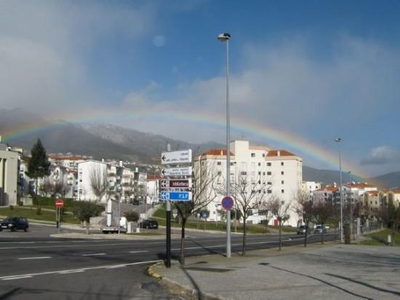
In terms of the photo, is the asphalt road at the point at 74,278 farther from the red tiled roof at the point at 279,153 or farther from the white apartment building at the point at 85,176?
the white apartment building at the point at 85,176

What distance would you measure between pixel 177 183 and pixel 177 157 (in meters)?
0.94

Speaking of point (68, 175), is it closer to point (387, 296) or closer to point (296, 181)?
point (296, 181)

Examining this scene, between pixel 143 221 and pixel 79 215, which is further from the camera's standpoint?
pixel 143 221

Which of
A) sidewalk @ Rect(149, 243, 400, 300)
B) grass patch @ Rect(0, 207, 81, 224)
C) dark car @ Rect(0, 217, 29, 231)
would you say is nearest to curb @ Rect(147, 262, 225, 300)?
sidewalk @ Rect(149, 243, 400, 300)

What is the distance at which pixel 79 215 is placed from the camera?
50.6m

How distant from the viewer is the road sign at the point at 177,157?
17.9m

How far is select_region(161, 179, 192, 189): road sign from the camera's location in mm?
17906

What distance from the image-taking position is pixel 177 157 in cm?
1831

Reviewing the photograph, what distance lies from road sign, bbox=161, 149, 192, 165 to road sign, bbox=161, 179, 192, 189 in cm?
66

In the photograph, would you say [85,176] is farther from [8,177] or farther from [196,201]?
[196,201]

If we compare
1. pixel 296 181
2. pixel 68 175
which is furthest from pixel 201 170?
pixel 68 175

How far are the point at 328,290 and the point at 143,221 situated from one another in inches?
2178

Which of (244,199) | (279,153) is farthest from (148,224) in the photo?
(279,153)

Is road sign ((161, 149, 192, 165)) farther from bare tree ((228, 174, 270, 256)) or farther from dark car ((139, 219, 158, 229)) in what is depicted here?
dark car ((139, 219, 158, 229))
